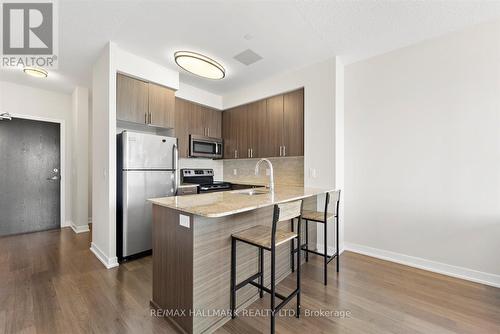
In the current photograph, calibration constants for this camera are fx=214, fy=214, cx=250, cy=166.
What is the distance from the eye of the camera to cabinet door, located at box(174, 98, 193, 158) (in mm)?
3803

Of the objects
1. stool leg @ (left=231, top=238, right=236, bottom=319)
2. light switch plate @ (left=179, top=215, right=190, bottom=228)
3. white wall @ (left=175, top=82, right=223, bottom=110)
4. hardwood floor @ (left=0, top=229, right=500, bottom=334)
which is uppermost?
white wall @ (left=175, top=82, right=223, bottom=110)

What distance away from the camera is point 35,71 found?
323cm

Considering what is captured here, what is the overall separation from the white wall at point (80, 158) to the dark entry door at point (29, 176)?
1.30 feet

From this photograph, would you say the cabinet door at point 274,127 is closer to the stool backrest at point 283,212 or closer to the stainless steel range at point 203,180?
the stainless steel range at point 203,180

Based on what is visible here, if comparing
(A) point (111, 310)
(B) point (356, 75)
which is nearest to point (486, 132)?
(B) point (356, 75)

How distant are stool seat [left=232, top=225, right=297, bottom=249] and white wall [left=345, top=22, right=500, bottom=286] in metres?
1.90

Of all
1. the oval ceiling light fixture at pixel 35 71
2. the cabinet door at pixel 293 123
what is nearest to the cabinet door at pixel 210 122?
the cabinet door at pixel 293 123

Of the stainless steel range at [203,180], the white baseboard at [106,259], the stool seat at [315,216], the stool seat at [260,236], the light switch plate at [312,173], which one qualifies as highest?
the light switch plate at [312,173]

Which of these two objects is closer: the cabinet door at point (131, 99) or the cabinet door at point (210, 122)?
the cabinet door at point (131, 99)

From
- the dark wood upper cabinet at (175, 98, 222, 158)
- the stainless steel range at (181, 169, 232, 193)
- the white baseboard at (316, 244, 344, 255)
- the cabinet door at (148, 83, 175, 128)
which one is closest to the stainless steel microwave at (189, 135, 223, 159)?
the dark wood upper cabinet at (175, 98, 222, 158)

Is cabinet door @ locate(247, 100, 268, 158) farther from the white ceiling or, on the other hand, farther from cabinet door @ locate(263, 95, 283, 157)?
the white ceiling

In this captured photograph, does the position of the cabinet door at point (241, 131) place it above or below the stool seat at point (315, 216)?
above

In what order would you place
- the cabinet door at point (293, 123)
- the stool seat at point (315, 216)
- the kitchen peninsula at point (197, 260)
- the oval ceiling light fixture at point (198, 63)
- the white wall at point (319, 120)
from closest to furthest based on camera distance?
the kitchen peninsula at point (197, 260) < the stool seat at point (315, 216) < the oval ceiling light fixture at point (198, 63) < the white wall at point (319, 120) < the cabinet door at point (293, 123)

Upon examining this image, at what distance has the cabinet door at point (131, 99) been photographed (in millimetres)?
2789
